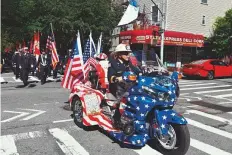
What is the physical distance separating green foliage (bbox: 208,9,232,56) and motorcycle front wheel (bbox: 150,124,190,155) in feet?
79.8

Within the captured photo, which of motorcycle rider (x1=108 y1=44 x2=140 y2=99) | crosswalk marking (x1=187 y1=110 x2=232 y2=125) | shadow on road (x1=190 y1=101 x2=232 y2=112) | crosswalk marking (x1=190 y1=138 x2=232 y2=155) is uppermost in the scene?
motorcycle rider (x1=108 y1=44 x2=140 y2=99)

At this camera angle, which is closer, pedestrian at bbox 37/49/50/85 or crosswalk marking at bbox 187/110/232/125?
crosswalk marking at bbox 187/110/232/125

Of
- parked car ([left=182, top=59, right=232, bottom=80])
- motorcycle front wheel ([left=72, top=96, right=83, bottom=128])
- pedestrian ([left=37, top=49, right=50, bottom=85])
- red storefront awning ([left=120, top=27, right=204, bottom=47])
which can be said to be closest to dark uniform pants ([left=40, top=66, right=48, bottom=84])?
pedestrian ([left=37, top=49, right=50, bottom=85])

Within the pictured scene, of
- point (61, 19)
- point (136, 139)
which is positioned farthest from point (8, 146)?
point (61, 19)

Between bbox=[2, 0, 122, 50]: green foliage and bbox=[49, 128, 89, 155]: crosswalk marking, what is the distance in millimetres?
22514

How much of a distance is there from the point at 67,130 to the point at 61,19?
23.0m

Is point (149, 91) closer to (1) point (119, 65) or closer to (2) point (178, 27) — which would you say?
(1) point (119, 65)

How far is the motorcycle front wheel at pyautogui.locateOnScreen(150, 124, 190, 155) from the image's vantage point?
5.56 m

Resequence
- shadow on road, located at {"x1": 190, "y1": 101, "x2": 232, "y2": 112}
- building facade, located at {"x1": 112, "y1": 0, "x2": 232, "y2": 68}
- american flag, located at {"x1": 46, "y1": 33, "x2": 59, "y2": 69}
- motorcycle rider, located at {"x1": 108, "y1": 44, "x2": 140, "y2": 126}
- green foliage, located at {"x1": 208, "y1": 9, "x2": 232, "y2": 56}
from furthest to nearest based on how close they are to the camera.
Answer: green foliage, located at {"x1": 208, "y1": 9, "x2": 232, "y2": 56} → building facade, located at {"x1": 112, "y1": 0, "x2": 232, "y2": 68} → american flag, located at {"x1": 46, "y1": 33, "x2": 59, "y2": 69} → shadow on road, located at {"x1": 190, "y1": 101, "x2": 232, "y2": 112} → motorcycle rider, located at {"x1": 108, "y1": 44, "x2": 140, "y2": 126}

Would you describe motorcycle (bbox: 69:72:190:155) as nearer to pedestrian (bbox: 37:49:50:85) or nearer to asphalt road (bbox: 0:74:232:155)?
asphalt road (bbox: 0:74:232:155)

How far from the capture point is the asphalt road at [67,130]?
6184 mm

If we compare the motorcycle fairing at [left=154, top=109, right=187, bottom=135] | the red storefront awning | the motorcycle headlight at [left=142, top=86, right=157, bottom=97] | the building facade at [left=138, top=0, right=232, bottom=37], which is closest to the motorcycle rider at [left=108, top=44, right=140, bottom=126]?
the motorcycle headlight at [left=142, top=86, right=157, bottom=97]

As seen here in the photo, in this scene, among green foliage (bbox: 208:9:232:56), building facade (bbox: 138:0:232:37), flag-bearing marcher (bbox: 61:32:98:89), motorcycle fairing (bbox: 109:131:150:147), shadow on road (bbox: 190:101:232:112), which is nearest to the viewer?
motorcycle fairing (bbox: 109:131:150:147)

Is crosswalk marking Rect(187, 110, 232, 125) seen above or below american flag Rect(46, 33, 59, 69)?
below
